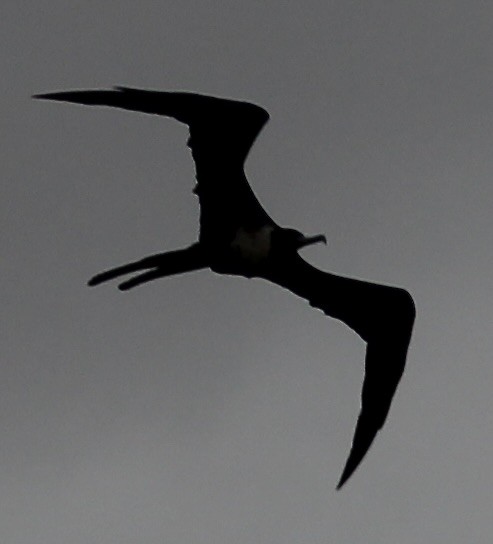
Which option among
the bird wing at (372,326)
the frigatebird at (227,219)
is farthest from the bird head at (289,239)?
the bird wing at (372,326)

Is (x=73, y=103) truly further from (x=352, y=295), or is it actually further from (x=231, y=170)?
(x=352, y=295)

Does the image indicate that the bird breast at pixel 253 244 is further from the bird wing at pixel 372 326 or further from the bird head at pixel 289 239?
the bird wing at pixel 372 326

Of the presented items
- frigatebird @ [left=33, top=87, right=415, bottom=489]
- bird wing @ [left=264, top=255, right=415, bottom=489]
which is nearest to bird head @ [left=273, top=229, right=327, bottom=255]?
frigatebird @ [left=33, top=87, right=415, bottom=489]

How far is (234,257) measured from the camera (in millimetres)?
16375

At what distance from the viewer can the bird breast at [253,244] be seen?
16.4m

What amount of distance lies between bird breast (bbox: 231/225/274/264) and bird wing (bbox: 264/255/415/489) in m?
1.30

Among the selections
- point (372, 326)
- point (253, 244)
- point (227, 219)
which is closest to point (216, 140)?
point (227, 219)

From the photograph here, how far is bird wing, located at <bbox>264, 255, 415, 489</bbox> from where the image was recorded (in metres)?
17.9

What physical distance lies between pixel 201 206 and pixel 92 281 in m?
1.42

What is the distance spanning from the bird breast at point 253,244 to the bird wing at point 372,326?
51.2 inches

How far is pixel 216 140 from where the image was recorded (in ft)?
53.1

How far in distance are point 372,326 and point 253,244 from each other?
2425 mm

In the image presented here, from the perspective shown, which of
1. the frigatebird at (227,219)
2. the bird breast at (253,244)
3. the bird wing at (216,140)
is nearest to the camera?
the bird wing at (216,140)

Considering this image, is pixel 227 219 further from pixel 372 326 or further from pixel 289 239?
pixel 372 326
